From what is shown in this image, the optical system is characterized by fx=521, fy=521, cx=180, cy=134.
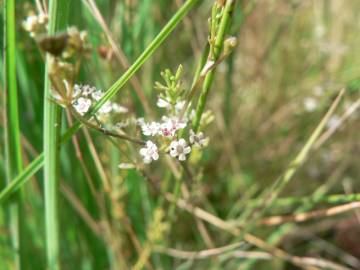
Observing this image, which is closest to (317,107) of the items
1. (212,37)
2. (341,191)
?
(341,191)

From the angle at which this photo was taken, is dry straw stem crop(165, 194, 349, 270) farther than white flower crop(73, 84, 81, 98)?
Yes

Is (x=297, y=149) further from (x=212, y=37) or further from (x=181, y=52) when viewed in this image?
(x=212, y=37)

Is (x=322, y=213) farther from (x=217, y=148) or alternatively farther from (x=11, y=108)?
(x=217, y=148)

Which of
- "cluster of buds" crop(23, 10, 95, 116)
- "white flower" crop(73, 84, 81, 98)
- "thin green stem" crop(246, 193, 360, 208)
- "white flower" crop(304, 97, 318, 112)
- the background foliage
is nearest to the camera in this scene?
"cluster of buds" crop(23, 10, 95, 116)

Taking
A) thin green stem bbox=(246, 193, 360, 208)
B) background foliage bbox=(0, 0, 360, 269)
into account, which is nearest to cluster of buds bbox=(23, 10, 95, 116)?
background foliage bbox=(0, 0, 360, 269)

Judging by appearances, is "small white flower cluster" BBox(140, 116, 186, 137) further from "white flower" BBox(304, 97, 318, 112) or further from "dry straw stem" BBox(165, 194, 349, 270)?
"white flower" BBox(304, 97, 318, 112)

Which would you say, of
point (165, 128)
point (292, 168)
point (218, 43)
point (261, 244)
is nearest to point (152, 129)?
point (165, 128)

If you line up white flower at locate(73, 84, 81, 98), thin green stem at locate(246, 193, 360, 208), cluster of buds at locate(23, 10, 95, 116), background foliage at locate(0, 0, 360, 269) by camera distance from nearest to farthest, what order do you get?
cluster of buds at locate(23, 10, 95, 116) → white flower at locate(73, 84, 81, 98) → thin green stem at locate(246, 193, 360, 208) → background foliage at locate(0, 0, 360, 269)
